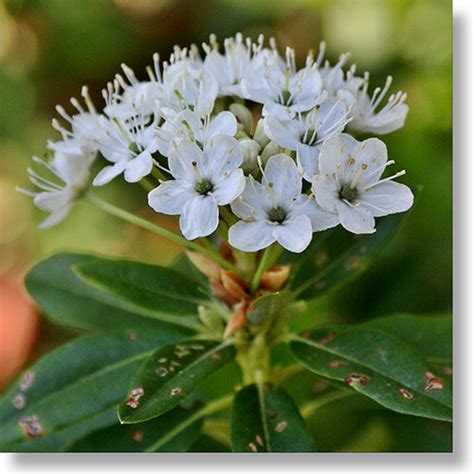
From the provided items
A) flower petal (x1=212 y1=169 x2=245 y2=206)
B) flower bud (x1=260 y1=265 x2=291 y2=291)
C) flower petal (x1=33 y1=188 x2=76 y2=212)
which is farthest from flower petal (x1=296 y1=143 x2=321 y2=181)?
flower petal (x1=33 y1=188 x2=76 y2=212)

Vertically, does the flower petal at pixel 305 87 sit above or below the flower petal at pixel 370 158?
above

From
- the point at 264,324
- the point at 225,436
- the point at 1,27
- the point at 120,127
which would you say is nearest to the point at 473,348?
the point at 264,324

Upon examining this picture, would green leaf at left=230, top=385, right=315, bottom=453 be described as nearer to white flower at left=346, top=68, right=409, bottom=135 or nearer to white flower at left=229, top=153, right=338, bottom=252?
white flower at left=229, top=153, right=338, bottom=252

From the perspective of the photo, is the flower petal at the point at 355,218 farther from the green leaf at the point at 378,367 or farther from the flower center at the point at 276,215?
the green leaf at the point at 378,367

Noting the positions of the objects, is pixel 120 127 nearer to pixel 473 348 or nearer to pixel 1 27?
A: pixel 473 348

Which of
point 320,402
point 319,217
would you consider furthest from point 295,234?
point 320,402

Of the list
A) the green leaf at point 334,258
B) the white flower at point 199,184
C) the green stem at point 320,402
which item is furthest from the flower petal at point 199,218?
the green stem at point 320,402

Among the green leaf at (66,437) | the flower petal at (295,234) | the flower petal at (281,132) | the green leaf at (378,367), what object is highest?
the flower petal at (281,132)
